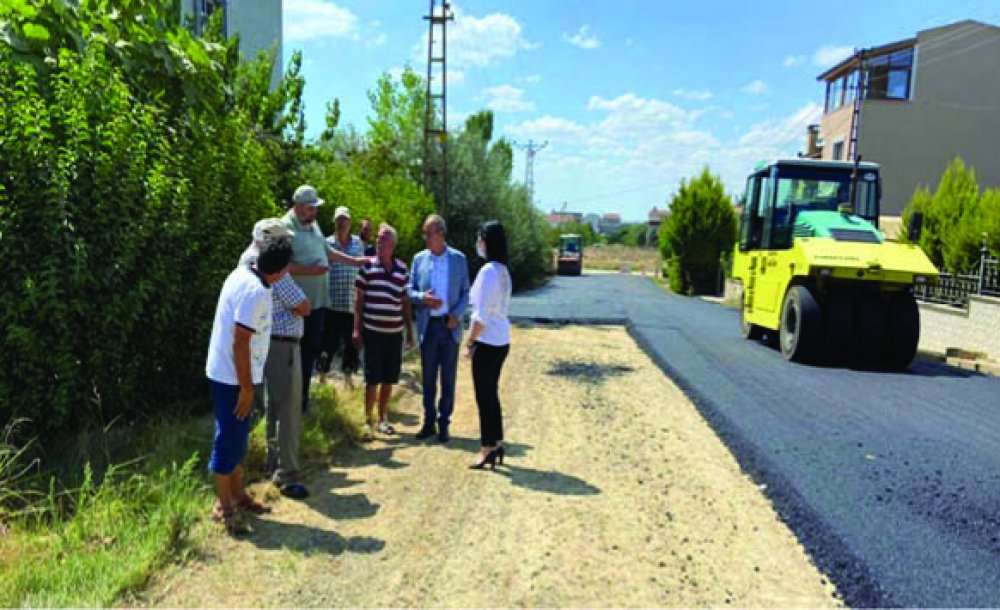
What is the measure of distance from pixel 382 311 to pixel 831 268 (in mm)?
6732

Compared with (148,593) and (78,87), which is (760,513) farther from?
(78,87)

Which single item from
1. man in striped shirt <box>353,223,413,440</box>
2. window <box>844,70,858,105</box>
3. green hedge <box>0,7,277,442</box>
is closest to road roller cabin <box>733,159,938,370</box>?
man in striped shirt <box>353,223,413,440</box>

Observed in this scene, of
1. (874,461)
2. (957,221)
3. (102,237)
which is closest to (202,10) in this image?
(102,237)

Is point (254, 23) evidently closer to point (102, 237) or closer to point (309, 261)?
point (309, 261)

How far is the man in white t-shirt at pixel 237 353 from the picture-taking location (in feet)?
11.9

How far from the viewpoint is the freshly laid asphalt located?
3506 mm

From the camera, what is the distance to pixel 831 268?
31.1 feet

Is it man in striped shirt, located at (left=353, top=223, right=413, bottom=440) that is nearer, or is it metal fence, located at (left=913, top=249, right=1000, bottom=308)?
man in striped shirt, located at (left=353, top=223, right=413, bottom=440)

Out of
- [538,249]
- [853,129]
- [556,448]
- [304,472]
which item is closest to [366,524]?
[304,472]

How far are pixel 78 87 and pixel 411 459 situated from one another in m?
3.47

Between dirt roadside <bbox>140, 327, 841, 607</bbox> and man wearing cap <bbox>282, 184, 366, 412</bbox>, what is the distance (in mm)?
947

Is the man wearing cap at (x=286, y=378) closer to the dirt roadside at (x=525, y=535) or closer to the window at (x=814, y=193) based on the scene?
the dirt roadside at (x=525, y=535)

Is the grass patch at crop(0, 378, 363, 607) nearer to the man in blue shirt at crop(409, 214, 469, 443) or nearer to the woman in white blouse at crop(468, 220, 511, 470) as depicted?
the man in blue shirt at crop(409, 214, 469, 443)

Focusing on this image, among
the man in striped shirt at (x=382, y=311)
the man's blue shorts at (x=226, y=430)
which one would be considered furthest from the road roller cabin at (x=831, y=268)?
the man's blue shorts at (x=226, y=430)
